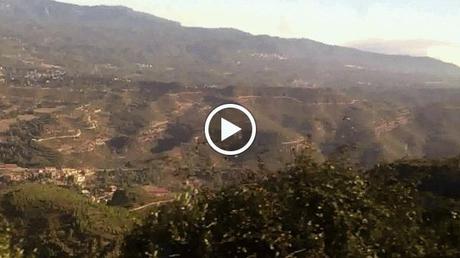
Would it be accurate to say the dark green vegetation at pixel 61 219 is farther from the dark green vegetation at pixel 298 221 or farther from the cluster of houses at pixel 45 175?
the dark green vegetation at pixel 298 221

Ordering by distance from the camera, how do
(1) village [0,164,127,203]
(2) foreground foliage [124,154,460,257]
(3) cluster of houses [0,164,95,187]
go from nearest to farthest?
(2) foreground foliage [124,154,460,257], (1) village [0,164,127,203], (3) cluster of houses [0,164,95,187]

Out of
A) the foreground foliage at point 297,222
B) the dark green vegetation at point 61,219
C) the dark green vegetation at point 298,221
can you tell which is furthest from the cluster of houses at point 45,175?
the foreground foliage at point 297,222

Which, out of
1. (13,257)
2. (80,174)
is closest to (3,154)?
(80,174)

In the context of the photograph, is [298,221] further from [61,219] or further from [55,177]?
[55,177]

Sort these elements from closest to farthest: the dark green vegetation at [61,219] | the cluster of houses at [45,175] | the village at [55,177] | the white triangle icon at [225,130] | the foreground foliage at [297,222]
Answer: the foreground foliage at [297,222] → the white triangle icon at [225,130] → the dark green vegetation at [61,219] → the village at [55,177] → the cluster of houses at [45,175]

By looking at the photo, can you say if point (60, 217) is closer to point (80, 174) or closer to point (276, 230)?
point (80, 174)

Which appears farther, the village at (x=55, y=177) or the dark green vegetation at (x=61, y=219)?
the village at (x=55, y=177)
